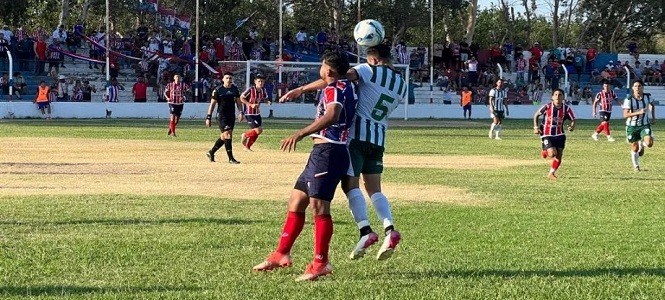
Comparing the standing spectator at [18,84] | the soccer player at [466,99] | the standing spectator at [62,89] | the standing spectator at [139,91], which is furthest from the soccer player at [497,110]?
the standing spectator at [18,84]

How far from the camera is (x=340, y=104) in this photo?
838cm

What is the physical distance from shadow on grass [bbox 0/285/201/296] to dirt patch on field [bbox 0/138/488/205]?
666 cm

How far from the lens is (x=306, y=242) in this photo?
33.3ft

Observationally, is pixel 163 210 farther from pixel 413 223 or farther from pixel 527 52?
pixel 527 52

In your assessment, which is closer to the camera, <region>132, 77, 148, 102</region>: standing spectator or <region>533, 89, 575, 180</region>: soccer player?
<region>533, 89, 575, 180</region>: soccer player

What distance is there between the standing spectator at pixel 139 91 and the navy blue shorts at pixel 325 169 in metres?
37.7

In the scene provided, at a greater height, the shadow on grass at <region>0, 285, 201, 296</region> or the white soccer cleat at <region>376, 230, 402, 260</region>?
the white soccer cleat at <region>376, 230, 402, 260</region>

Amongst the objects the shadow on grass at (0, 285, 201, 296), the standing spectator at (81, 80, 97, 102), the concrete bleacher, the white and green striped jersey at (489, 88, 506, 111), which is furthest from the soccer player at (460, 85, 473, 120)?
the shadow on grass at (0, 285, 201, 296)

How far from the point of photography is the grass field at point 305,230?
7.92 metres

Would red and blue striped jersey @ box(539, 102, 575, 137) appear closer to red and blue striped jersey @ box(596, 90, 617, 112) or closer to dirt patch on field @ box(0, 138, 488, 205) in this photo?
dirt patch on field @ box(0, 138, 488, 205)

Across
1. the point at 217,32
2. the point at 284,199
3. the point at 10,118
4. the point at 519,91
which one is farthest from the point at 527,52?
the point at 284,199

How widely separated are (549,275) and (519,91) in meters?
46.8

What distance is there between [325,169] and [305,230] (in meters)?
2.72

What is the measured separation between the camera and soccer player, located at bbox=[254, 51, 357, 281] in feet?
27.3
